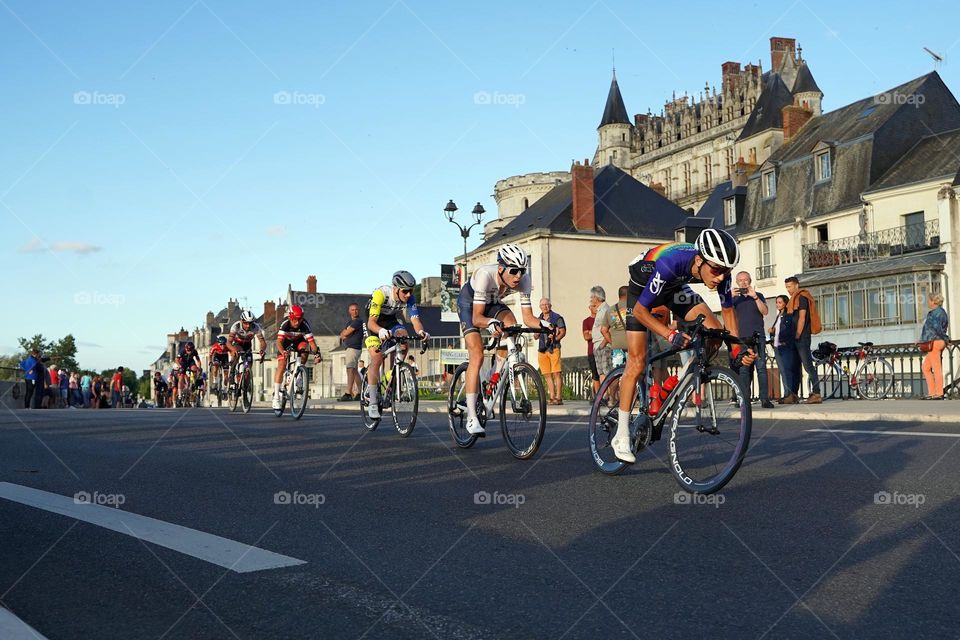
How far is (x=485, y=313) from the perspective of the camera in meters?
9.27

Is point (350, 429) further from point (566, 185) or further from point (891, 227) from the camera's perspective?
point (566, 185)

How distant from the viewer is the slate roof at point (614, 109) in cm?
12369

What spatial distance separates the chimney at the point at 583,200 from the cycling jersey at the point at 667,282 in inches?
2037

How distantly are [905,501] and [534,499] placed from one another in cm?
229

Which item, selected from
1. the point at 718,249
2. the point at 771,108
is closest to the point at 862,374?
the point at 718,249

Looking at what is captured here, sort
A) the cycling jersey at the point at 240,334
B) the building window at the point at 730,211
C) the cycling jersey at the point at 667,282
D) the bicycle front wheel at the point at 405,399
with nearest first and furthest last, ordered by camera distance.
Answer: the cycling jersey at the point at 667,282 → the bicycle front wheel at the point at 405,399 → the cycling jersey at the point at 240,334 → the building window at the point at 730,211

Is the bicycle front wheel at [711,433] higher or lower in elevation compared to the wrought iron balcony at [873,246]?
lower

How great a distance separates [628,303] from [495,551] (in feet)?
10.8

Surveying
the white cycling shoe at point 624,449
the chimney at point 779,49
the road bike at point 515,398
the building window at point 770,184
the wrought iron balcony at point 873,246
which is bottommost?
the white cycling shoe at point 624,449

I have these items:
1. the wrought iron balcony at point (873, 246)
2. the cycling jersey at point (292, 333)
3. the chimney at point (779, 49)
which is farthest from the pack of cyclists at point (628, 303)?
the chimney at point (779, 49)

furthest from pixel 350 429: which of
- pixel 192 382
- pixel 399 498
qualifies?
pixel 192 382

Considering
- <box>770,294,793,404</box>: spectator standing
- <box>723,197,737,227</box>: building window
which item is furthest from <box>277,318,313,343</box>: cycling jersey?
<box>723,197,737,227</box>: building window

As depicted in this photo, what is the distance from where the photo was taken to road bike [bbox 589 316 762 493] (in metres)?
6.27

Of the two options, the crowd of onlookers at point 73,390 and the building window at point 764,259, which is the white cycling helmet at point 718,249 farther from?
the building window at point 764,259
